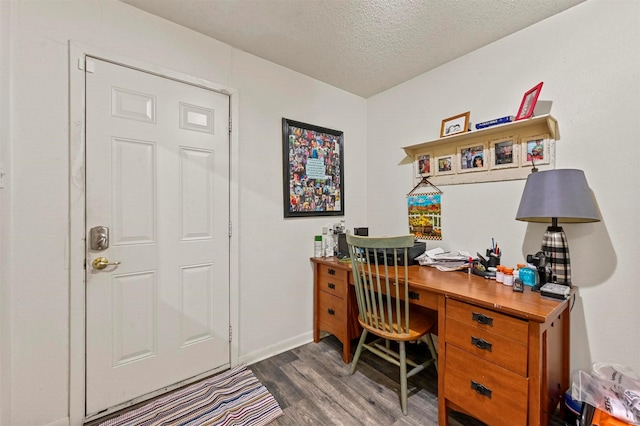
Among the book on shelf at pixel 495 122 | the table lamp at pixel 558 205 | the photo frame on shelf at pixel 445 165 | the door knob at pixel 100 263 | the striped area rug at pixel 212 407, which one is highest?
the book on shelf at pixel 495 122

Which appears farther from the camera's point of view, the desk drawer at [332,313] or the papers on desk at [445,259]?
the desk drawer at [332,313]

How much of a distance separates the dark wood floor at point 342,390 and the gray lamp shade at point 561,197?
1186mm

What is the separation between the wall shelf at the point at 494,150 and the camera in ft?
5.45

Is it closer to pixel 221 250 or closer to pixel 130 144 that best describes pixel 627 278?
pixel 221 250

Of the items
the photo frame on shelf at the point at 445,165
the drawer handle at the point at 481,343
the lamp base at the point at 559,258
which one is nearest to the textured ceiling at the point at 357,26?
the photo frame on shelf at the point at 445,165

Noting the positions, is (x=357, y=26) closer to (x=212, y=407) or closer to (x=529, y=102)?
(x=529, y=102)

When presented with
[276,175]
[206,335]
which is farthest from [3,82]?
[206,335]

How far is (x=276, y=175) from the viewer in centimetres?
225

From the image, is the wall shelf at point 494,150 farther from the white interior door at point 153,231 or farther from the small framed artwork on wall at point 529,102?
the white interior door at point 153,231

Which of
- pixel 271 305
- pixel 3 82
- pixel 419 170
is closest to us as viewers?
pixel 3 82

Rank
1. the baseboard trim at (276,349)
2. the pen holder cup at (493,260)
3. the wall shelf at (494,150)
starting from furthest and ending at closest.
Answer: the baseboard trim at (276,349)
the pen holder cup at (493,260)
the wall shelf at (494,150)

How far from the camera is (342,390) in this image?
1.77 metres

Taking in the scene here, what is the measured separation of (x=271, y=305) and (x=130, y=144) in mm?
1526

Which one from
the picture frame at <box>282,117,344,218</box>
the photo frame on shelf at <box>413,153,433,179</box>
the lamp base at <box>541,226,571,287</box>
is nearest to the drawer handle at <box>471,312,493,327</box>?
the lamp base at <box>541,226,571,287</box>
